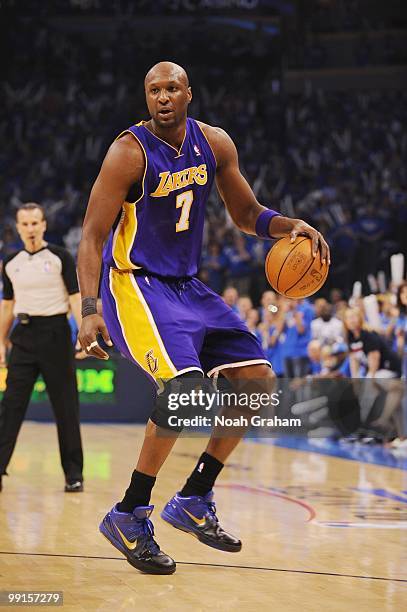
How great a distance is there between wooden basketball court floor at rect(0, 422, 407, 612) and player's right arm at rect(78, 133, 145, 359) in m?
1.17

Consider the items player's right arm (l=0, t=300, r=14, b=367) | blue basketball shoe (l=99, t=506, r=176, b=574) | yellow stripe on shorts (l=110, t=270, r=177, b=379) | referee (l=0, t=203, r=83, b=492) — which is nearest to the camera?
yellow stripe on shorts (l=110, t=270, r=177, b=379)

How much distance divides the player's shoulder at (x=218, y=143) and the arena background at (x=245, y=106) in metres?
10.3

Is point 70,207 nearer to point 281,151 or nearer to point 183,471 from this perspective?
point 281,151

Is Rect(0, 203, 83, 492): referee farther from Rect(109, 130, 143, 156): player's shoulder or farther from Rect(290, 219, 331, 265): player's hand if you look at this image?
Rect(290, 219, 331, 265): player's hand

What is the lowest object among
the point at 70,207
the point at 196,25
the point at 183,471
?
the point at 183,471

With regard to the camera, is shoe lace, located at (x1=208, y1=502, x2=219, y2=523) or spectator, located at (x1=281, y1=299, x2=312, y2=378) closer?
shoe lace, located at (x1=208, y1=502, x2=219, y2=523)

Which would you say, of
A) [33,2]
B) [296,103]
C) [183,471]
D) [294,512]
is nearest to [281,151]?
[296,103]

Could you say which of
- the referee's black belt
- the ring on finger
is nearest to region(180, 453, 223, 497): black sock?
the ring on finger

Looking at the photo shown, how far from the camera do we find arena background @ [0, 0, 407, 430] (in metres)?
16.8

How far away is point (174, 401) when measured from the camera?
167 inches

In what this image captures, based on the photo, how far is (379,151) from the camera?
826 inches

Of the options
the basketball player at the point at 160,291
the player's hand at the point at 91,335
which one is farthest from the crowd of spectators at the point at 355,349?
the player's hand at the point at 91,335

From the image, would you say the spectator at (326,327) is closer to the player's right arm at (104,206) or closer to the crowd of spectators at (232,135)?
the crowd of spectators at (232,135)

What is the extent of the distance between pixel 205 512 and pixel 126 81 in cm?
2141
